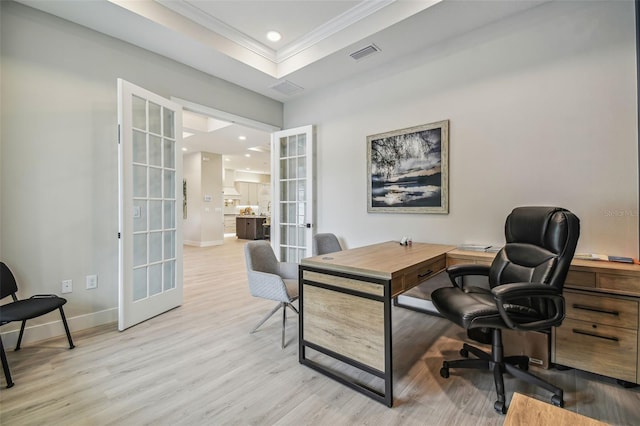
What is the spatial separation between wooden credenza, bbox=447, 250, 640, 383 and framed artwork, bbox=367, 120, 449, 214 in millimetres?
1276

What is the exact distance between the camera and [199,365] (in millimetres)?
2135

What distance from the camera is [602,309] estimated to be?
1.90 meters

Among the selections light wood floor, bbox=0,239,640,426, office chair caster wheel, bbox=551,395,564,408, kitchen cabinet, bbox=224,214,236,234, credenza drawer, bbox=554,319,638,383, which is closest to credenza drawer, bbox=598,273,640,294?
credenza drawer, bbox=554,319,638,383

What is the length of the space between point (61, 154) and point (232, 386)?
8.60ft

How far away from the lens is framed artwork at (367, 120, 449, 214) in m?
3.05

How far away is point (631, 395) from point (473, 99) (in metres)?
2.61

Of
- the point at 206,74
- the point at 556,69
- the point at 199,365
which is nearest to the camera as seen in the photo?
the point at 199,365

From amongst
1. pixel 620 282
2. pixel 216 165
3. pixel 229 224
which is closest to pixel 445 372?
pixel 620 282

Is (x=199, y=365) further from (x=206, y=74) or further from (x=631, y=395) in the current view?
(x=206, y=74)

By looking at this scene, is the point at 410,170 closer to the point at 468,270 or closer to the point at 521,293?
the point at 468,270

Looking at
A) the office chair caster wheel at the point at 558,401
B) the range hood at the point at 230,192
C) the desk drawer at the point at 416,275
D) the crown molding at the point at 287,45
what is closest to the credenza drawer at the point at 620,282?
the office chair caster wheel at the point at 558,401

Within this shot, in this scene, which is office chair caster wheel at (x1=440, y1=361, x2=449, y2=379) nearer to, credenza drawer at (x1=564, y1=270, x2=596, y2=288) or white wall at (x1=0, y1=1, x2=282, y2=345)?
credenza drawer at (x1=564, y1=270, x2=596, y2=288)

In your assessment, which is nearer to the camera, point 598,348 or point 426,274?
point 598,348

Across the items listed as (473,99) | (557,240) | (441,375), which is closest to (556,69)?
(473,99)
